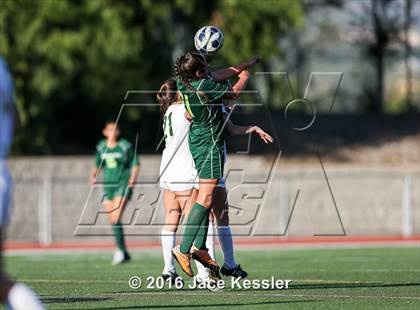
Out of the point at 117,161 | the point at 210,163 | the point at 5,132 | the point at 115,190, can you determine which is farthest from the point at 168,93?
the point at 117,161

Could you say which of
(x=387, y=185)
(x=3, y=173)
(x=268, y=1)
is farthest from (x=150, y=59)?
(x=3, y=173)

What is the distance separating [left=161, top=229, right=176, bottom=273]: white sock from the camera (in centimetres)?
1048

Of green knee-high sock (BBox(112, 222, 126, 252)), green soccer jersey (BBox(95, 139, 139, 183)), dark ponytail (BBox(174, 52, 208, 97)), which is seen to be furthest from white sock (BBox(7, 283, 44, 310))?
green soccer jersey (BBox(95, 139, 139, 183))

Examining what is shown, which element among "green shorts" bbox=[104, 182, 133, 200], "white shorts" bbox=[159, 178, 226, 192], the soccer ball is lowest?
"white shorts" bbox=[159, 178, 226, 192]

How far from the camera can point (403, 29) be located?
121 ft

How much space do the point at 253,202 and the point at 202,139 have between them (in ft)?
47.9

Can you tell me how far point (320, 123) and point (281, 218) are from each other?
1081 centimetres

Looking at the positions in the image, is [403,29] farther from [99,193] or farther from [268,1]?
[99,193]

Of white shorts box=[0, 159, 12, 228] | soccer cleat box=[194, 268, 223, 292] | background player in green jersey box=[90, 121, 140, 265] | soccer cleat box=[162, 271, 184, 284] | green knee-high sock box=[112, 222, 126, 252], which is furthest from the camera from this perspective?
background player in green jersey box=[90, 121, 140, 265]

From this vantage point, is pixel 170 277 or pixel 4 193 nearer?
pixel 4 193

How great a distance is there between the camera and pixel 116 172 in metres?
16.3

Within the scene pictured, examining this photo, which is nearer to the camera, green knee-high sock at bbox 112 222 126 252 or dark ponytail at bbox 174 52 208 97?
dark ponytail at bbox 174 52 208 97

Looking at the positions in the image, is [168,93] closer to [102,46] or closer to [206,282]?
[206,282]

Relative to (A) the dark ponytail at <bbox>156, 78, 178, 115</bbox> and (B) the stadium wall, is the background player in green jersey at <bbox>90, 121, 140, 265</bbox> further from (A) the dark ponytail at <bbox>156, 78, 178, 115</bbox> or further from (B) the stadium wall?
(B) the stadium wall
